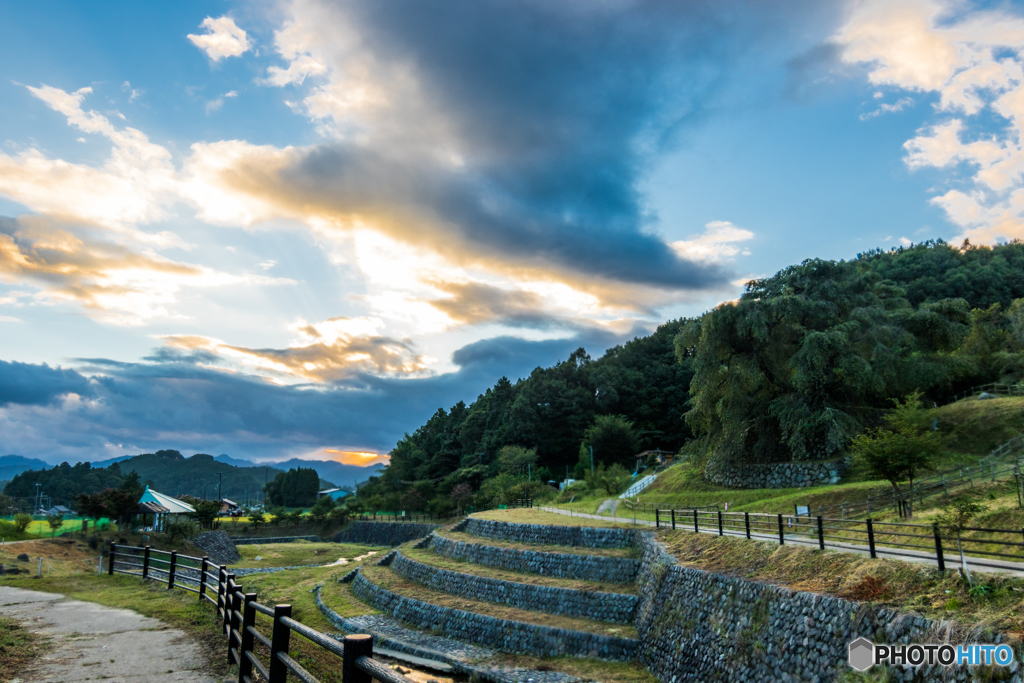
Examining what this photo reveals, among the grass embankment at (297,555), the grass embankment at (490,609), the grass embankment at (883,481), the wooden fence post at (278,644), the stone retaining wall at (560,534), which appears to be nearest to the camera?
the wooden fence post at (278,644)

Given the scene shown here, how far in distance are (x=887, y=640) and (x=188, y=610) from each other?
13645mm

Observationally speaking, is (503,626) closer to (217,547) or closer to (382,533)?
(217,547)

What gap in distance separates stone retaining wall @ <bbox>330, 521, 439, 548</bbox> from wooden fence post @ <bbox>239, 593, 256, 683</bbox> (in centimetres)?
5652

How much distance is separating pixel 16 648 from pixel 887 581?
50.2 ft

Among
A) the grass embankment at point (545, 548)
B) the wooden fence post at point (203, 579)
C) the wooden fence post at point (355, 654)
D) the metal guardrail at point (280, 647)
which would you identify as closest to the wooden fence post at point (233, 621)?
the metal guardrail at point (280, 647)

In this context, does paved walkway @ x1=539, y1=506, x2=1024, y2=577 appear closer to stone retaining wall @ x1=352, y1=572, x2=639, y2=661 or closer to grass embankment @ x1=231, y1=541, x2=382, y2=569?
stone retaining wall @ x1=352, y1=572, x2=639, y2=661

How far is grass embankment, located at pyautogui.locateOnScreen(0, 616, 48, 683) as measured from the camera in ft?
23.6

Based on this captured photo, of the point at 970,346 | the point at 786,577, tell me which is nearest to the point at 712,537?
the point at 786,577

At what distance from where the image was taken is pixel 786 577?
1484 cm

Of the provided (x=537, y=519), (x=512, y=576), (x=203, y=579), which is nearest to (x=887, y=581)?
(x=203, y=579)

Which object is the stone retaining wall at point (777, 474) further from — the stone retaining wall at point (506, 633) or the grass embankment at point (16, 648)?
the grass embankment at point (16, 648)

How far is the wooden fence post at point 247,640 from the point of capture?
21.3 ft

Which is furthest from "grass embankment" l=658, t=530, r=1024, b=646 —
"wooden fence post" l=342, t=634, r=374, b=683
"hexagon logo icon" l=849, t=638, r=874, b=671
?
"wooden fence post" l=342, t=634, r=374, b=683

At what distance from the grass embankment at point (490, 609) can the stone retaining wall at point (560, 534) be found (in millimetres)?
5178
